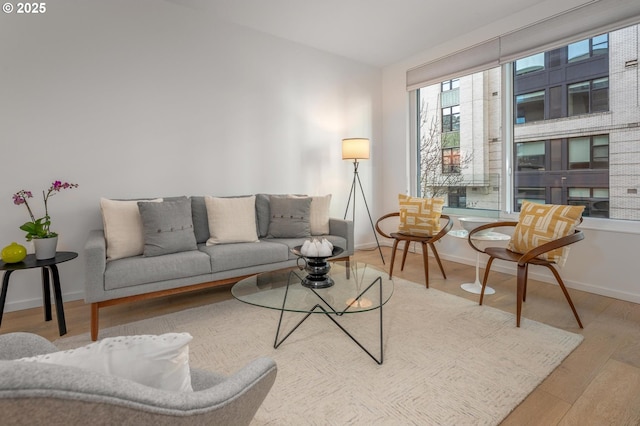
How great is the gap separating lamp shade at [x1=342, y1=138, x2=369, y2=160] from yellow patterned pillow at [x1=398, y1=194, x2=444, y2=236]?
92cm

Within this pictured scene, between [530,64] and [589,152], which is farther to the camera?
[530,64]

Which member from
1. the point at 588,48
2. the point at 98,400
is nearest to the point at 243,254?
the point at 98,400

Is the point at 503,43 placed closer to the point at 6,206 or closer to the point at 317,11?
the point at 317,11

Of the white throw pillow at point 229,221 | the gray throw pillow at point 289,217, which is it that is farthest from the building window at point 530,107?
the white throw pillow at point 229,221

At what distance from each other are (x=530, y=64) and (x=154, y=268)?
4.19 meters

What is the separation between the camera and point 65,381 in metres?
0.52

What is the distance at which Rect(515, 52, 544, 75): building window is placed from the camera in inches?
136

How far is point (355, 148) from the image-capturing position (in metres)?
4.22

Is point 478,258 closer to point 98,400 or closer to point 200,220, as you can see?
point 200,220

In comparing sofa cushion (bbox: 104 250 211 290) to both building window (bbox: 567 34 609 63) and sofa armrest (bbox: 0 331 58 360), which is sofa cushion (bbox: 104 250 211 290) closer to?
sofa armrest (bbox: 0 331 58 360)

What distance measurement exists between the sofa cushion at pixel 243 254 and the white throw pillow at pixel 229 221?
0.10 m

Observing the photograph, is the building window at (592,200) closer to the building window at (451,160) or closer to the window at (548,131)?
the window at (548,131)

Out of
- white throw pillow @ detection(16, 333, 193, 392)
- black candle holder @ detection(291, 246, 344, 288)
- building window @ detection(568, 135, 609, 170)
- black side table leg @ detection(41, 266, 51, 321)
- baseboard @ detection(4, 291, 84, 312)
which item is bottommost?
baseboard @ detection(4, 291, 84, 312)

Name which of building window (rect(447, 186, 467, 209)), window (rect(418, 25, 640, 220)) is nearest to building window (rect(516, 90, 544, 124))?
window (rect(418, 25, 640, 220))
